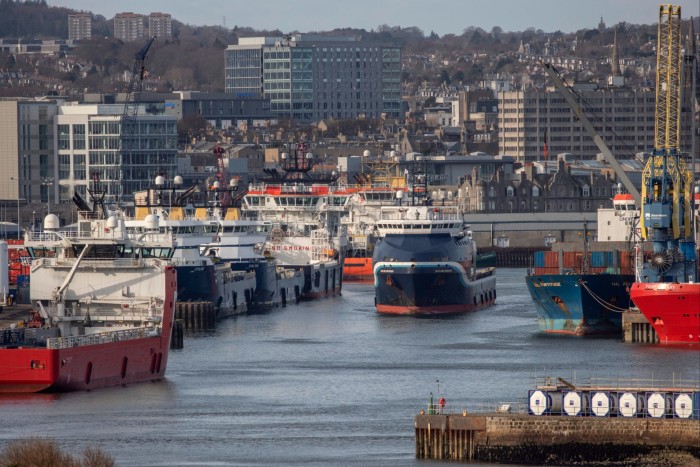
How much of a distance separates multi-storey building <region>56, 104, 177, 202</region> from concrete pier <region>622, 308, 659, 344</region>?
75.3 m

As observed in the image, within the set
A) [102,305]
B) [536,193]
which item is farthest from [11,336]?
[536,193]

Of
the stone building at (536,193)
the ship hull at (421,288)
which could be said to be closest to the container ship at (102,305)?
the ship hull at (421,288)

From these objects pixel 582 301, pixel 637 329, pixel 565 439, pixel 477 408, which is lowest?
pixel 477 408

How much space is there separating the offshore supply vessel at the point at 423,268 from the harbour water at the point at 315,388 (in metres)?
3.48

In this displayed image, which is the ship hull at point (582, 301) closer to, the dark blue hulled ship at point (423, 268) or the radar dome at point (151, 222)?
the dark blue hulled ship at point (423, 268)

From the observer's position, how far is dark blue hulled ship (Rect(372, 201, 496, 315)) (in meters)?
92.5

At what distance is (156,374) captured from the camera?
62.8 m

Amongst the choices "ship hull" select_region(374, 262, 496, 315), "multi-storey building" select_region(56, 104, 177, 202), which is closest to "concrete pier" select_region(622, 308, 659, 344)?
"ship hull" select_region(374, 262, 496, 315)

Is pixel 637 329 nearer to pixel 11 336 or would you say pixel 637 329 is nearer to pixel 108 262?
pixel 108 262

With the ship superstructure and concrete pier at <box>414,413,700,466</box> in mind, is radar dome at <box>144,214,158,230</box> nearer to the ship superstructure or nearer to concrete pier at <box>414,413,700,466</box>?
concrete pier at <box>414,413,700,466</box>

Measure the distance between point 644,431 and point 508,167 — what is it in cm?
14515

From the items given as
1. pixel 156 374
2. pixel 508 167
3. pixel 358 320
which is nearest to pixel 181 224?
pixel 358 320

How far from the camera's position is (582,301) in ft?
263

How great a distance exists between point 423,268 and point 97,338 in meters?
34.7
